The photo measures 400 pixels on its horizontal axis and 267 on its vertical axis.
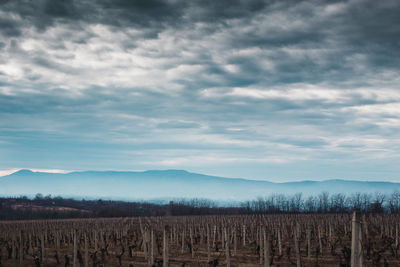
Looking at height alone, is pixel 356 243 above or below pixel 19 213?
above

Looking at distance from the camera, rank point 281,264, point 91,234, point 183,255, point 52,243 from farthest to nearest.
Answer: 1. point 91,234
2. point 52,243
3. point 183,255
4. point 281,264

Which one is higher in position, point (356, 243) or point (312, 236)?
point (356, 243)

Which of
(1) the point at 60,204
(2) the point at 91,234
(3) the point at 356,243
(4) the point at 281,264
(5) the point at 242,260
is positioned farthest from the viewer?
(1) the point at 60,204

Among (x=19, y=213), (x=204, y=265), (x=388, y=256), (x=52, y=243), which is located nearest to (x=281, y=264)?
(x=204, y=265)

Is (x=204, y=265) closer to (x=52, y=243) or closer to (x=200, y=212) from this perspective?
(x=52, y=243)

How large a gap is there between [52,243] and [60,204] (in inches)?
5843

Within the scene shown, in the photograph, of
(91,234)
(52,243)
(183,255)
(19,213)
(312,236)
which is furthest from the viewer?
(19,213)

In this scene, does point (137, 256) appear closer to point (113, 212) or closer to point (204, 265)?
point (204, 265)

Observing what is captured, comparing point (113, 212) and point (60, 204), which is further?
point (60, 204)

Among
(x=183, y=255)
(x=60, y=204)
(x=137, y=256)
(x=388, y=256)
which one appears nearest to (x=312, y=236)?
(x=388, y=256)

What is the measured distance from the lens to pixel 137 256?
2895 cm

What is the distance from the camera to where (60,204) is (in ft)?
594

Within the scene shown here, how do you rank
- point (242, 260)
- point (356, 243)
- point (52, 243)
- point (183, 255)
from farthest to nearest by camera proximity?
point (52, 243)
point (183, 255)
point (242, 260)
point (356, 243)

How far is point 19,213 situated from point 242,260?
400 feet
